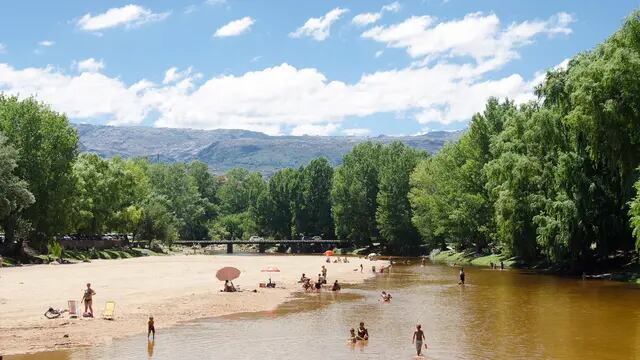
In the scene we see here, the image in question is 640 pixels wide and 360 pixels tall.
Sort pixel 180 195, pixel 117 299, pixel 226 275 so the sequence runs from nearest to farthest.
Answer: pixel 117 299, pixel 226 275, pixel 180 195

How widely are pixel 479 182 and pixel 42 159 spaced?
60.7 m

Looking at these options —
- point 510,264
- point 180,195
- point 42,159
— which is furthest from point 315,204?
point 42,159

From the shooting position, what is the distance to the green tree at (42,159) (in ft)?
275

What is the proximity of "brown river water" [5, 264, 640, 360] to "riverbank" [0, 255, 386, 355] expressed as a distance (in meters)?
1.92

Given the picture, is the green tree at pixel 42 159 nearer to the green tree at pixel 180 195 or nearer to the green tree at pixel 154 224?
the green tree at pixel 154 224

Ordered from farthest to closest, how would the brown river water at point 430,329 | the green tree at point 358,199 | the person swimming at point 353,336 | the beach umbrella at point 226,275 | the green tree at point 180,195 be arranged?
the green tree at point 180,195
the green tree at point 358,199
the beach umbrella at point 226,275
the person swimming at point 353,336
the brown river water at point 430,329

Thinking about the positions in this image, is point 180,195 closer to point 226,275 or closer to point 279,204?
point 279,204

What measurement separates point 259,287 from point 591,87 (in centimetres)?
3212

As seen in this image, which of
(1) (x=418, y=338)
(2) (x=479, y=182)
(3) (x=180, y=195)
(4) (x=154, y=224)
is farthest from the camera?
(3) (x=180, y=195)

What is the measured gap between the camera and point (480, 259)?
98.4m

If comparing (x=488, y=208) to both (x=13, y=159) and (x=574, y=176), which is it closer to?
(x=574, y=176)

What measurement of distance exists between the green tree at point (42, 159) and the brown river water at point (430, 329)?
46.1 meters

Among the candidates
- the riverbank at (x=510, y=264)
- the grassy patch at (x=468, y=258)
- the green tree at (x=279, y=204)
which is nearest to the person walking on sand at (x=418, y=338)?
the riverbank at (x=510, y=264)

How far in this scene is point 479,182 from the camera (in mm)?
98938
